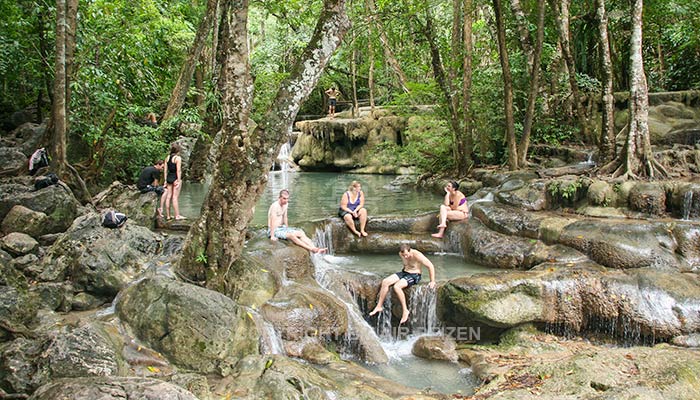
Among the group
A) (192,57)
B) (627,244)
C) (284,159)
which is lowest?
(627,244)

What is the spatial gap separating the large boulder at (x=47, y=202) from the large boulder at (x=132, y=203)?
98 cm

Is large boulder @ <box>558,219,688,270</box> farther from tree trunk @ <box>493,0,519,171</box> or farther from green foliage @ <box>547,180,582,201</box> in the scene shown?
tree trunk @ <box>493,0,519,171</box>

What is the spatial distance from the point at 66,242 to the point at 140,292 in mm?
2093

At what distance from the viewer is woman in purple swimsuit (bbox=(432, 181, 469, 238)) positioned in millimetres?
10922

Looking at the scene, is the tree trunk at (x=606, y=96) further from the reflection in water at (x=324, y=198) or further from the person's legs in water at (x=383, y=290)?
the person's legs in water at (x=383, y=290)

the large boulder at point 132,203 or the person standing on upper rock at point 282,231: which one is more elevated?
the large boulder at point 132,203

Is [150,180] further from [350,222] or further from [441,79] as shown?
[441,79]

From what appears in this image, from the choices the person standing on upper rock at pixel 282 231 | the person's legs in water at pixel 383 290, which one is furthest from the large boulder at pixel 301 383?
the person standing on upper rock at pixel 282 231

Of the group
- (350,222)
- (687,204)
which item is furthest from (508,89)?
(350,222)

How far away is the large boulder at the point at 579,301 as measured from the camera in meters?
7.44

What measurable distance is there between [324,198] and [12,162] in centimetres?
868

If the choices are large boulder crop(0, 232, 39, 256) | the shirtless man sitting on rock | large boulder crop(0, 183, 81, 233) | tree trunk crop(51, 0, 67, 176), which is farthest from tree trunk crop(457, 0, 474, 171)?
large boulder crop(0, 232, 39, 256)

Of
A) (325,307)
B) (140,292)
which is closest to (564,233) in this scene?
(325,307)

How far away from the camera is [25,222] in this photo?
338 inches
